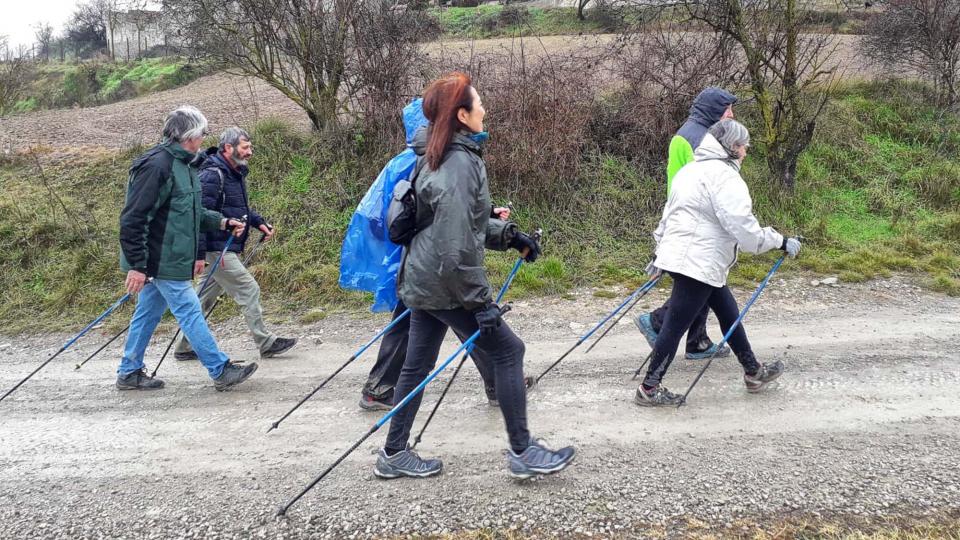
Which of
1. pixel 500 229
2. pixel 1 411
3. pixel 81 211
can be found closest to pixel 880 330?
pixel 500 229

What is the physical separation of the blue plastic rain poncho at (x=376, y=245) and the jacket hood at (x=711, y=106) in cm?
201

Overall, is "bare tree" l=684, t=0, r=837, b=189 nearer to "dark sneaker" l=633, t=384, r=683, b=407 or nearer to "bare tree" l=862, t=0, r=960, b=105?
"bare tree" l=862, t=0, r=960, b=105

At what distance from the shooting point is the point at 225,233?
520 cm

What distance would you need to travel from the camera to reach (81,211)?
8.49 meters

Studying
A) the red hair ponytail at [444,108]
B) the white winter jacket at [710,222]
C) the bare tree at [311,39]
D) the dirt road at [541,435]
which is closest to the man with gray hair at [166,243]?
the dirt road at [541,435]

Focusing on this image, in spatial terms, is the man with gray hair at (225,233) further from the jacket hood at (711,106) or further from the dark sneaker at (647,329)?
the jacket hood at (711,106)

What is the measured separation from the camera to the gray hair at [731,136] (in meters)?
3.92

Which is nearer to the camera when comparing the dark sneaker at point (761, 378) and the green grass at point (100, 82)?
the dark sneaker at point (761, 378)

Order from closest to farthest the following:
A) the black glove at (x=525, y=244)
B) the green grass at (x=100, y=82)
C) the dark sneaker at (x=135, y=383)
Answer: the black glove at (x=525, y=244) < the dark sneaker at (x=135, y=383) < the green grass at (x=100, y=82)

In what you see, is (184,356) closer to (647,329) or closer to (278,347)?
(278,347)

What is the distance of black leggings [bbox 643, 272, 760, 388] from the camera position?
4059mm

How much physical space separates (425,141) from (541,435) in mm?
1859

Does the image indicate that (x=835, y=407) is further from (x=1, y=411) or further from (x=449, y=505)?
(x=1, y=411)

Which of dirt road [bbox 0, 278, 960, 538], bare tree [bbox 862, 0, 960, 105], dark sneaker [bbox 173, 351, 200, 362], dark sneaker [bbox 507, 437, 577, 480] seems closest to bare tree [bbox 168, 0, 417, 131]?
dark sneaker [bbox 173, 351, 200, 362]
